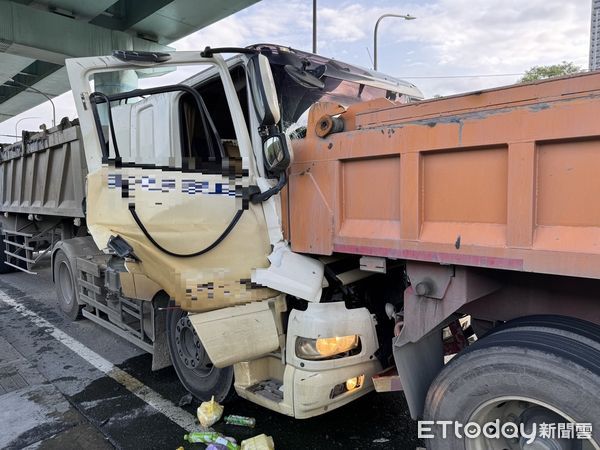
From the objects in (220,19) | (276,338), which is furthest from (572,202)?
(220,19)

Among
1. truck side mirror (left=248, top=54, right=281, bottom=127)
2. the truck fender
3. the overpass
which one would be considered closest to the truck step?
truck side mirror (left=248, top=54, right=281, bottom=127)

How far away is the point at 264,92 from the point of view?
2643mm

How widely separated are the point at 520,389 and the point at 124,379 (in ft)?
11.9

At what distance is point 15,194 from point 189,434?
7237mm

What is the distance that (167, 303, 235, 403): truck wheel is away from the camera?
3523 mm

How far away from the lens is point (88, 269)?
5586 mm

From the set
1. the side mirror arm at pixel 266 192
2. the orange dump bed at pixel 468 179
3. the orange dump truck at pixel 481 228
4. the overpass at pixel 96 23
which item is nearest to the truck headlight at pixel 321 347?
the orange dump truck at pixel 481 228

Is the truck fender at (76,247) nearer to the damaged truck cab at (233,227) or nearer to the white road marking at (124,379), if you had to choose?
the white road marking at (124,379)

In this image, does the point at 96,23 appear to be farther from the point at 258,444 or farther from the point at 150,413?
the point at 258,444

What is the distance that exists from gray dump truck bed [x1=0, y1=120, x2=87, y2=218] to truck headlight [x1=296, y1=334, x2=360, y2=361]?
3.99m

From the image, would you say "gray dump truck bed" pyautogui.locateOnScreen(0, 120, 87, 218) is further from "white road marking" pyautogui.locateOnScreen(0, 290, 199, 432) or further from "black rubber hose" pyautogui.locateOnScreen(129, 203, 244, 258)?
"black rubber hose" pyautogui.locateOnScreen(129, 203, 244, 258)

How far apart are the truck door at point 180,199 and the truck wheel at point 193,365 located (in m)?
0.65

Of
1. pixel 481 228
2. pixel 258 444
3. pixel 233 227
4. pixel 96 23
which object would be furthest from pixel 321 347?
pixel 96 23

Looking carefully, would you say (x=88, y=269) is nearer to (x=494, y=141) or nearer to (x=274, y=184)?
(x=274, y=184)
